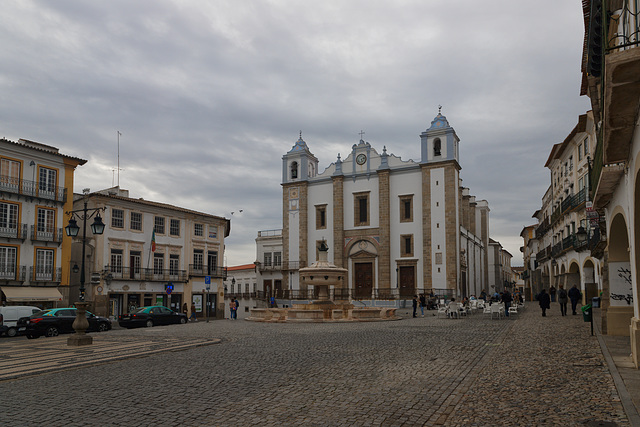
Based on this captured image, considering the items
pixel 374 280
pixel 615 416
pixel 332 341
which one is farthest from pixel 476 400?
pixel 374 280

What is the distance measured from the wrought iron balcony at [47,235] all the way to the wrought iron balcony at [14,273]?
2.03 metres

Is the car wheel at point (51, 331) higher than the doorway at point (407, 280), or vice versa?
the doorway at point (407, 280)

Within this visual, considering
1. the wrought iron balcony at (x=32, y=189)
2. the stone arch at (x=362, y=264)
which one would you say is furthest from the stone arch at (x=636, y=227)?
the stone arch at (x=362, y=264)

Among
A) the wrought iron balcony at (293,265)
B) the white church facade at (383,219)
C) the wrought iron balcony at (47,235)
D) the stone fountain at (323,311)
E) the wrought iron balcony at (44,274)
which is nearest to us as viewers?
the stone fountain at (323,311)

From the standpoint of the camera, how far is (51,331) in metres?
23.2

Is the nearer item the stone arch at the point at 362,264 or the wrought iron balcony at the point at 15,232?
the wrought iron balcony at the point at 15,232

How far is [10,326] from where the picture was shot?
24875 mm

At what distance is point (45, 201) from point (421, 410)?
3405 centimetres

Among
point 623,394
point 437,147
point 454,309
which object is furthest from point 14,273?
point 437,147

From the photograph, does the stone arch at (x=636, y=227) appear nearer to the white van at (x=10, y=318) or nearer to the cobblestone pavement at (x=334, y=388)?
the cobblestone pavement at (x=334, y=388)

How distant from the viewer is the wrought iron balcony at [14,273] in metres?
32.7

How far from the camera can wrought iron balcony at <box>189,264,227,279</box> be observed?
46094mm

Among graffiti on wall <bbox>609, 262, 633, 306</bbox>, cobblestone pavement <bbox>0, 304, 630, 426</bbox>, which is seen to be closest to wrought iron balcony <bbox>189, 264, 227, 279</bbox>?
cobblestone pavement <bbox>0, 304, 630, 426</bbox>

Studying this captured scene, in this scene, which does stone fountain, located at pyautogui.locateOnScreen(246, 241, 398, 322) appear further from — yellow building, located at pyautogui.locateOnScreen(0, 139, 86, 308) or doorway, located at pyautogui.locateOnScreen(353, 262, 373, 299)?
doorway, located at pyautogui.locateOnScreen(353, 262, 373, 299)
